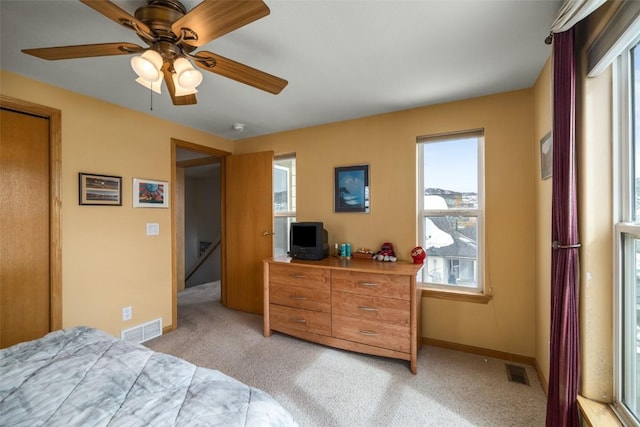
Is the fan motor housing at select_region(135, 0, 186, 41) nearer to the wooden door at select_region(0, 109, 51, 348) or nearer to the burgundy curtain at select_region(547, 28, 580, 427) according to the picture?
the wooden door at select_region(0, 109, 51, 348)

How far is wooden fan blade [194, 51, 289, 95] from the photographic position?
1.38 m

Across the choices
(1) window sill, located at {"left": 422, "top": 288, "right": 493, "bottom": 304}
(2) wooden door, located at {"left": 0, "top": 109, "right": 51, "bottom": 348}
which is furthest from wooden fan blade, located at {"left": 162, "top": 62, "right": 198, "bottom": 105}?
(1) window sill, located at {"left": 422, "top": 288, "right": 493, "bottom": 304}

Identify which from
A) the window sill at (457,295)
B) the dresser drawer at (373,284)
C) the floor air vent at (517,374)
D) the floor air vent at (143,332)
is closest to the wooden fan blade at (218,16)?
the dresser drawer at (373,284)

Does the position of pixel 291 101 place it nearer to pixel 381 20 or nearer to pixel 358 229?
pixel 381 20

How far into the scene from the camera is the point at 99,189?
8.01 ft

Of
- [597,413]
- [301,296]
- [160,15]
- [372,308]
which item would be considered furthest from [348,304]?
[160,15]

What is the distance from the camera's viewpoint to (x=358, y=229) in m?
2.98

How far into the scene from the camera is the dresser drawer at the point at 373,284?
2.19 m

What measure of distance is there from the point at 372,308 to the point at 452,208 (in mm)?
1262

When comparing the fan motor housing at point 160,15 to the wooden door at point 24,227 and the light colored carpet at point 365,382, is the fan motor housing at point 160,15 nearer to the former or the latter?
the wooden door at point 24,227

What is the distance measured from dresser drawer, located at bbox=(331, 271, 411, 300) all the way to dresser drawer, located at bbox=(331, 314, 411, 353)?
10.3 inches

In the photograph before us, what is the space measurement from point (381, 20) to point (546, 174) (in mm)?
1540

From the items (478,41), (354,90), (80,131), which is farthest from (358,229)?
(80,131)

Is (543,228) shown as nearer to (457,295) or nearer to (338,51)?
(457,295)
